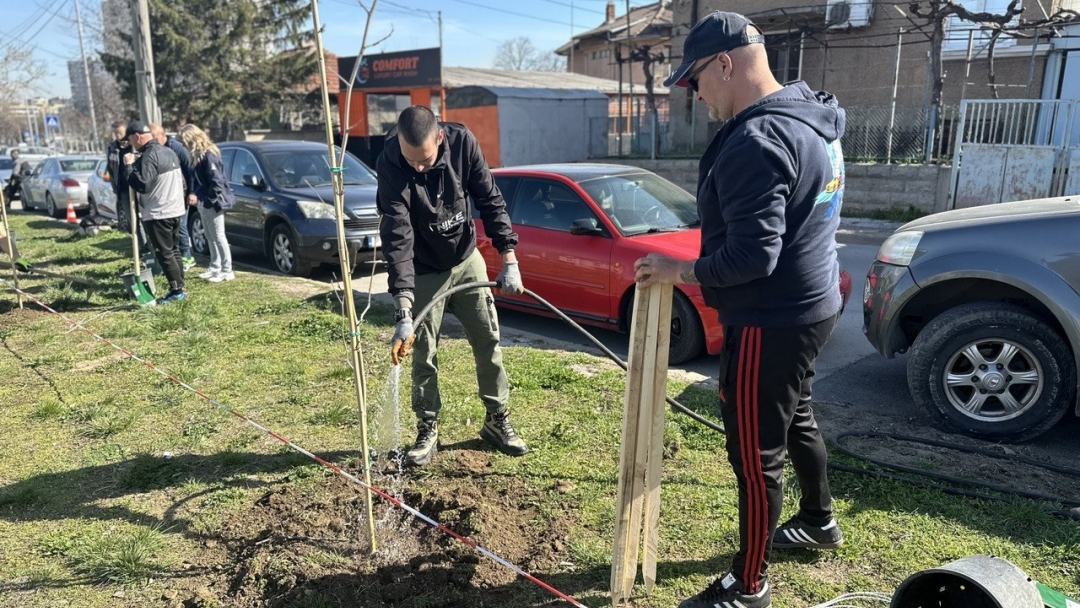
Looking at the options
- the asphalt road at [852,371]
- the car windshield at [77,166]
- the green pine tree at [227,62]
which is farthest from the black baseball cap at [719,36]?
the green pine tree at [227,62]

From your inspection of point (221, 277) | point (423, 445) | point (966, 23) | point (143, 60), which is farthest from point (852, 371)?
point (966, 23)

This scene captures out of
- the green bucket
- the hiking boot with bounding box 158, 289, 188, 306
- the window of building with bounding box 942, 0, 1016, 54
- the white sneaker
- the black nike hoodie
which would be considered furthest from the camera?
the window of building with bounding box 942, 0, 1016, 54

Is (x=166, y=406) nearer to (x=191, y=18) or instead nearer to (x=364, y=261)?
(x=364, y=261)

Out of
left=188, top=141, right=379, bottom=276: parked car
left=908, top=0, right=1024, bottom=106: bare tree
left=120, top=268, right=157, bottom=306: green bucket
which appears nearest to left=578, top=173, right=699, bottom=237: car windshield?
left=188, top=141, right=379, bottom=276: parked car

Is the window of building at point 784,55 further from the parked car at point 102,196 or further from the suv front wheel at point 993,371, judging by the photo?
the suv front wheel at point 993,371

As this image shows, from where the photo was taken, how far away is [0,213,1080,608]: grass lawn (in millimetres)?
3035

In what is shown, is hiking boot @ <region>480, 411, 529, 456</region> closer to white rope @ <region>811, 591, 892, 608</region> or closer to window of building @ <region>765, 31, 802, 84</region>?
white rope @ <region>811, 591, 892, 608</region>

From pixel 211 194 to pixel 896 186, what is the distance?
38.8ft

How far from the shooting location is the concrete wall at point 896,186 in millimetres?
13547

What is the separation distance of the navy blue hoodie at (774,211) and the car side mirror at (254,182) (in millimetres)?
8844

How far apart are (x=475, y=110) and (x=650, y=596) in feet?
69.2

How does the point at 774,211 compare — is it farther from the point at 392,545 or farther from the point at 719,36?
the point at 392,545

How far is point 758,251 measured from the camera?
2305 millimetres

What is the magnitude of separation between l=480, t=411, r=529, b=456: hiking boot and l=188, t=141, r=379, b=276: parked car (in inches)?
208
